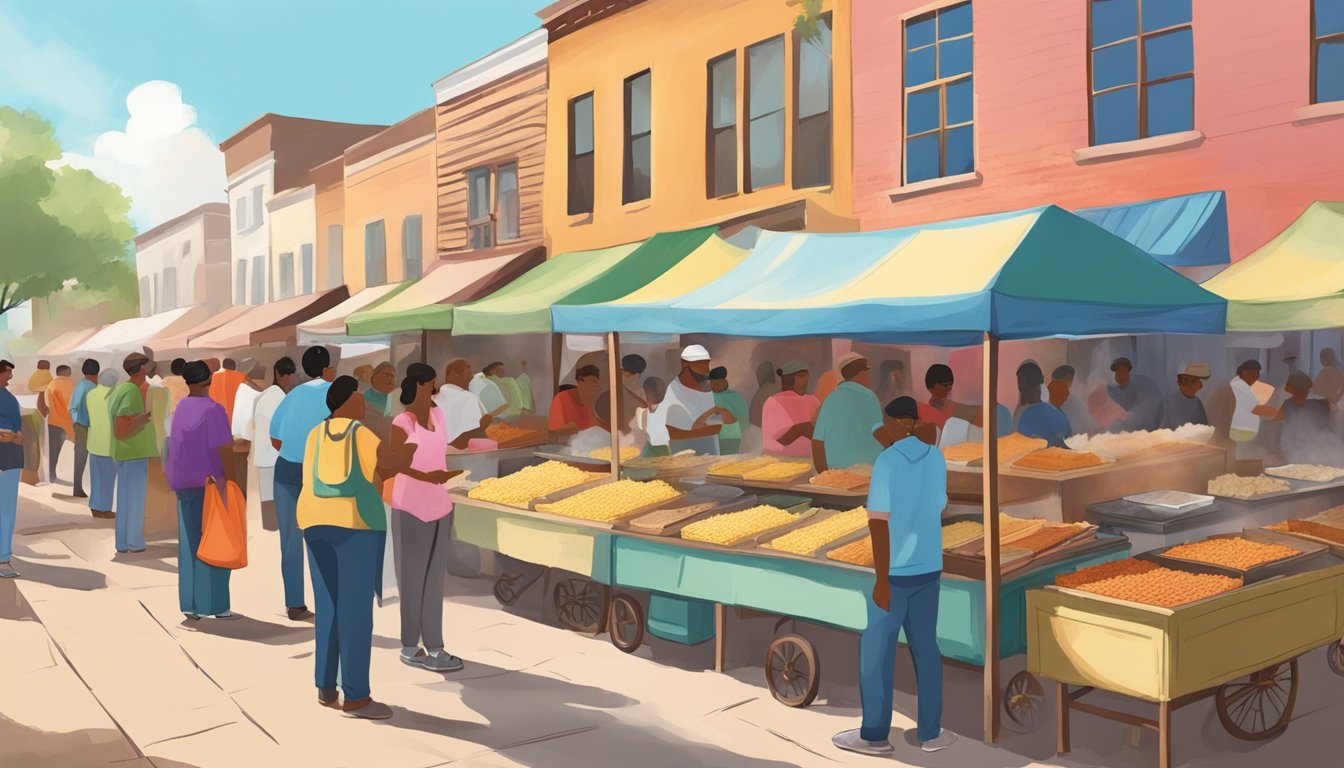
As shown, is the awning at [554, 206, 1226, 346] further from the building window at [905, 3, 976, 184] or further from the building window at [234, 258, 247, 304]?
the building window at [234, 258, 247, 304]

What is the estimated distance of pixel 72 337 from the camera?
54.0 meters

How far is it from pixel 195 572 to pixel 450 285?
11.3 meters

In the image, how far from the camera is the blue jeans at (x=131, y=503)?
12.6 meters

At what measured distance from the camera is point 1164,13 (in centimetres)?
1138

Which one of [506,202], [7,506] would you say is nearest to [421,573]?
[7,506]

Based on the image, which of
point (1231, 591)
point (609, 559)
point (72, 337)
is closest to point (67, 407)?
point (609, 559)

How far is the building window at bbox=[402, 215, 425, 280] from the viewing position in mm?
25953

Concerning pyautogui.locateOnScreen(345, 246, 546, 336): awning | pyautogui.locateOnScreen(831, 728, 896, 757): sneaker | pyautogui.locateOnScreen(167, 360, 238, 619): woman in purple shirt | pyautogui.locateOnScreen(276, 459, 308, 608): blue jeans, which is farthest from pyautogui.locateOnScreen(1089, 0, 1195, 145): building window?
pyautogui.locateOnScreen(345, 246, 546, 336): awning

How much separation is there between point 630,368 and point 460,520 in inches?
125

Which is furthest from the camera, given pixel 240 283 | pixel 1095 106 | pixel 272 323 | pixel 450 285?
pixel 240 283

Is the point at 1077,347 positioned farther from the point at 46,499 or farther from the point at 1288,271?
the point at 46,499

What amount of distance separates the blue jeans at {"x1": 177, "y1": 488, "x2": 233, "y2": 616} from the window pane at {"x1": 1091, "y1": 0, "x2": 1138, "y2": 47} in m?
9.86

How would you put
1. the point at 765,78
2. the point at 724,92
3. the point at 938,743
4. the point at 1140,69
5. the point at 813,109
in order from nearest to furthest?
the point at 938,743
the point at 1140,69
the point at 813,109
the point at 765,78
the point at 724,92

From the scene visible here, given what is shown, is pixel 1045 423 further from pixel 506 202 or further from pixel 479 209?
pixel 479 209
